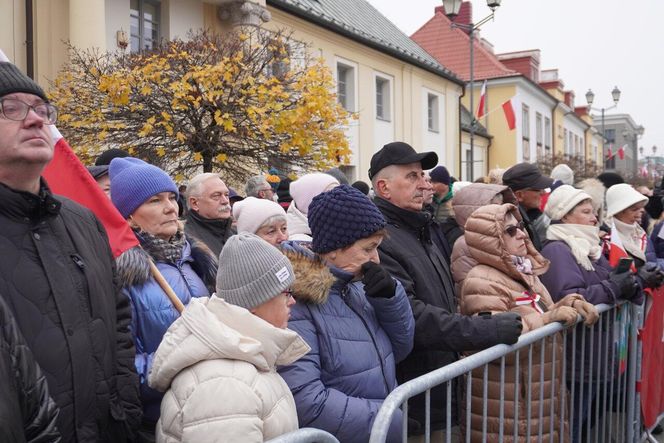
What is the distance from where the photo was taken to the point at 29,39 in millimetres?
9922

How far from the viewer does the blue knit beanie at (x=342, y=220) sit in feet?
8.96


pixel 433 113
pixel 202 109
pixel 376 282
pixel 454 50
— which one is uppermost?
pixel 454 50

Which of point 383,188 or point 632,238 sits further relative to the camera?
point 632,238

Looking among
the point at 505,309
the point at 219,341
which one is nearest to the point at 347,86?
the point at 505,309

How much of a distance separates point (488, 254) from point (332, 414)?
155 centimetres

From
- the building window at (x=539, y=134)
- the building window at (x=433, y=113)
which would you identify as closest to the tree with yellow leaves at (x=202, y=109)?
the building window at (x=433, y=113)

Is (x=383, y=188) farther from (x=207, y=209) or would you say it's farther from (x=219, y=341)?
(x=219, y=341)

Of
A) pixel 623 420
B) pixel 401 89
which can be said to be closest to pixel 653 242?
pixel 623 420

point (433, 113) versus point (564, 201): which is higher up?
point (433, 113)

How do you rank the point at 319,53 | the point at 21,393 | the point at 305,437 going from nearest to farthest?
the point at 21,393 → the point at 305,437 → the point at 319,53

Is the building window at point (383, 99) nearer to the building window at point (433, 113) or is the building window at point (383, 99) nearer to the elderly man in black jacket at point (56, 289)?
the building window at point (433, 113)

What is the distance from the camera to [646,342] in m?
4.69

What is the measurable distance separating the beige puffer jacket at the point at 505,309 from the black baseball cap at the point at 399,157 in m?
0.41

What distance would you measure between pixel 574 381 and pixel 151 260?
256 centimetres
